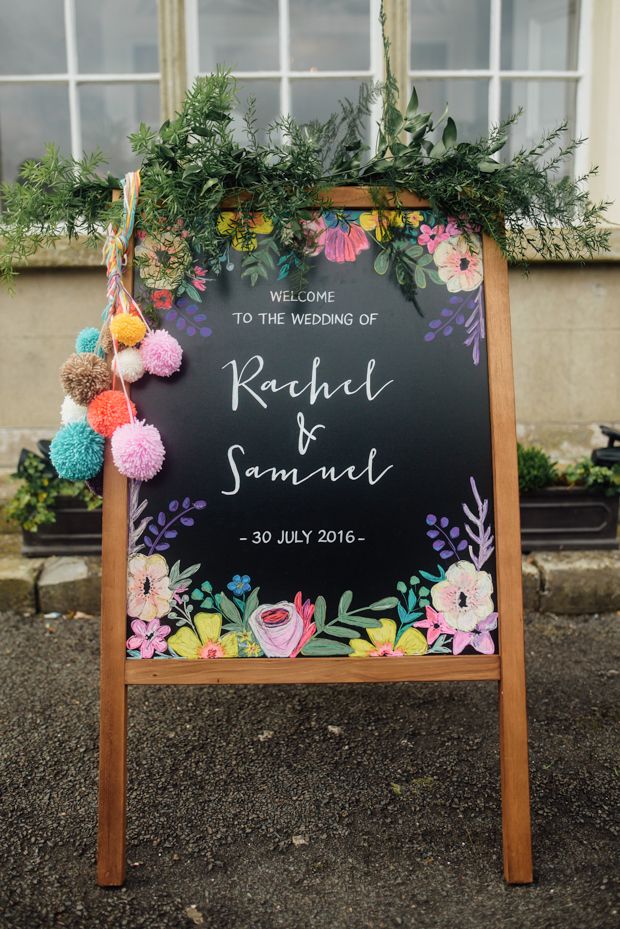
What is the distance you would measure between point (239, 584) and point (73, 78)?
12.2 feet

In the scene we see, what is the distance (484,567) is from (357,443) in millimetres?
431

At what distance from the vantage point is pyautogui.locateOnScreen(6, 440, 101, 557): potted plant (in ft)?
12.3

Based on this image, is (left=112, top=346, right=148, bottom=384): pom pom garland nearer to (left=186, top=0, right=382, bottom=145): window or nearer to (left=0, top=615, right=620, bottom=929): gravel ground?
(left=0, top=615, right=620, bottom=929): gravel ground

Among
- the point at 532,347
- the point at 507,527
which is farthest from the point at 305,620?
the point at 532,347

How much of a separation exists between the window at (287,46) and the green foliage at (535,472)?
211cm

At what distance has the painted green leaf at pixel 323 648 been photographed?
1.93m

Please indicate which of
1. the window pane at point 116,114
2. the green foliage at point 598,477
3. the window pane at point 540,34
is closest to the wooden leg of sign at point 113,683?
the green foliage at point 598,477

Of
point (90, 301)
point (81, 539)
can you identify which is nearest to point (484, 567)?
point (81, 539)

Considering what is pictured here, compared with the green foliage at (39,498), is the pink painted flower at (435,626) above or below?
below

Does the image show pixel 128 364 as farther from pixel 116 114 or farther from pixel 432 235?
pixel 116 114

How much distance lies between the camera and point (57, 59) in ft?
14.8

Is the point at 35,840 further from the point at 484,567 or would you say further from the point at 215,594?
the point at 484,567

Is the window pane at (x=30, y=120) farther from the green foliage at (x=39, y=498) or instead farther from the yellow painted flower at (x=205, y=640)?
the yellow painted flower at (x=205, y=640)

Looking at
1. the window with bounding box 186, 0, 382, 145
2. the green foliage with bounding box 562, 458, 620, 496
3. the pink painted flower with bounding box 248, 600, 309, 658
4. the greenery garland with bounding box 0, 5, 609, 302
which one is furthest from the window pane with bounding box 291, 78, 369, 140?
the pink painted flower with bounding box 248, 600, 309, 658
